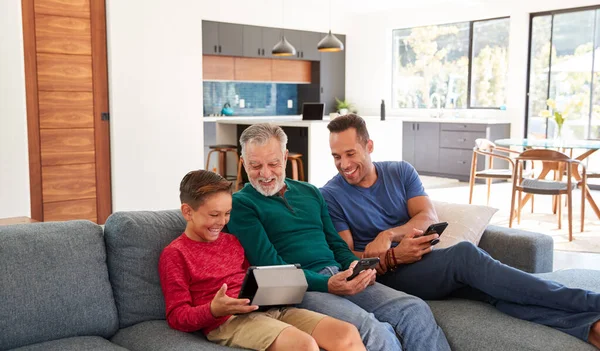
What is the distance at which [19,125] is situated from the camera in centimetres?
491

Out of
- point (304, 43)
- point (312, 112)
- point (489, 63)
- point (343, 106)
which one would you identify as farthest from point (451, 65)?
point (312, 112)

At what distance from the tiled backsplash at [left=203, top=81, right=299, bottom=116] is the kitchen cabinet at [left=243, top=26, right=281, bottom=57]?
2.17 feet

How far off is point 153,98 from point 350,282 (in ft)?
14.1

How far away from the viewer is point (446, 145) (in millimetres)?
9531

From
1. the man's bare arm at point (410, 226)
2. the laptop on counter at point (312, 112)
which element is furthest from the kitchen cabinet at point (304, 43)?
the man's bare arm at point (410, 226)

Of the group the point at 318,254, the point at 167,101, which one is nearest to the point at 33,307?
the point at 318,254

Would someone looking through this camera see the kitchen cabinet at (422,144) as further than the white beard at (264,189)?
Yes

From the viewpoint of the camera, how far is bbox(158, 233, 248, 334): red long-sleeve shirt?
6.67ft

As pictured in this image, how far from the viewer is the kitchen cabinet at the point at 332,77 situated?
10898 millimetres

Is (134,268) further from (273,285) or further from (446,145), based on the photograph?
(446,145)

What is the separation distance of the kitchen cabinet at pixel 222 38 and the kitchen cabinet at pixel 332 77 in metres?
1.74

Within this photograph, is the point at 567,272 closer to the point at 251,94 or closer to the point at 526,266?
the point at 526,266

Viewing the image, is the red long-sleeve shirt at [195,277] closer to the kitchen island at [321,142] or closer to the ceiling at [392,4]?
the kitchen island at [321,142]

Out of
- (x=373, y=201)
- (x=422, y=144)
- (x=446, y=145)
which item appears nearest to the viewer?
(x=373, y=201)
